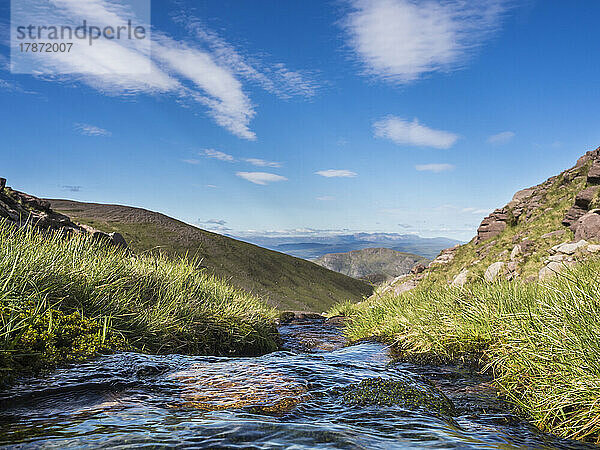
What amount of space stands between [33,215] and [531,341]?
14008 millimetres

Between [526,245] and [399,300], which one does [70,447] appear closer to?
[399,300]

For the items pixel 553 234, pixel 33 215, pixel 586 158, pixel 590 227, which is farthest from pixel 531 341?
pixel 586 158

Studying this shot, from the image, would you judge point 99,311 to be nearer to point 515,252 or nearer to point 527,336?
point 527,336

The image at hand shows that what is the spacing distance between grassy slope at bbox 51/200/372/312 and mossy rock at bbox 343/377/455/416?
2894 cm

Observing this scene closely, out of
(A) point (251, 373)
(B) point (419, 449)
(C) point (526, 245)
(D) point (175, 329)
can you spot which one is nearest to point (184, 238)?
(C) point (526, 245)

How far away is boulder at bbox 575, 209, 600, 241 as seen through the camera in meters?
14.4

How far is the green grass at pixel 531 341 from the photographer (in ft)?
12.9

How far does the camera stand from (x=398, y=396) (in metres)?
4.76

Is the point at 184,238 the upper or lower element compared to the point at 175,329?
upper

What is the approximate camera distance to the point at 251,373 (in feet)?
17.1

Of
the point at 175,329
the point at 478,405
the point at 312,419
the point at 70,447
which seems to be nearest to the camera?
the point at 70,447

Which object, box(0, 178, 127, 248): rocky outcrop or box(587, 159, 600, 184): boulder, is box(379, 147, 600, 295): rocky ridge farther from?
box(0, 178, 127, 248): rocky outcrop

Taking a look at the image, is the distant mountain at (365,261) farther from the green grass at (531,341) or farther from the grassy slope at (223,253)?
the green grass at (531,341)

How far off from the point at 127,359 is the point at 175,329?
2178 mm
